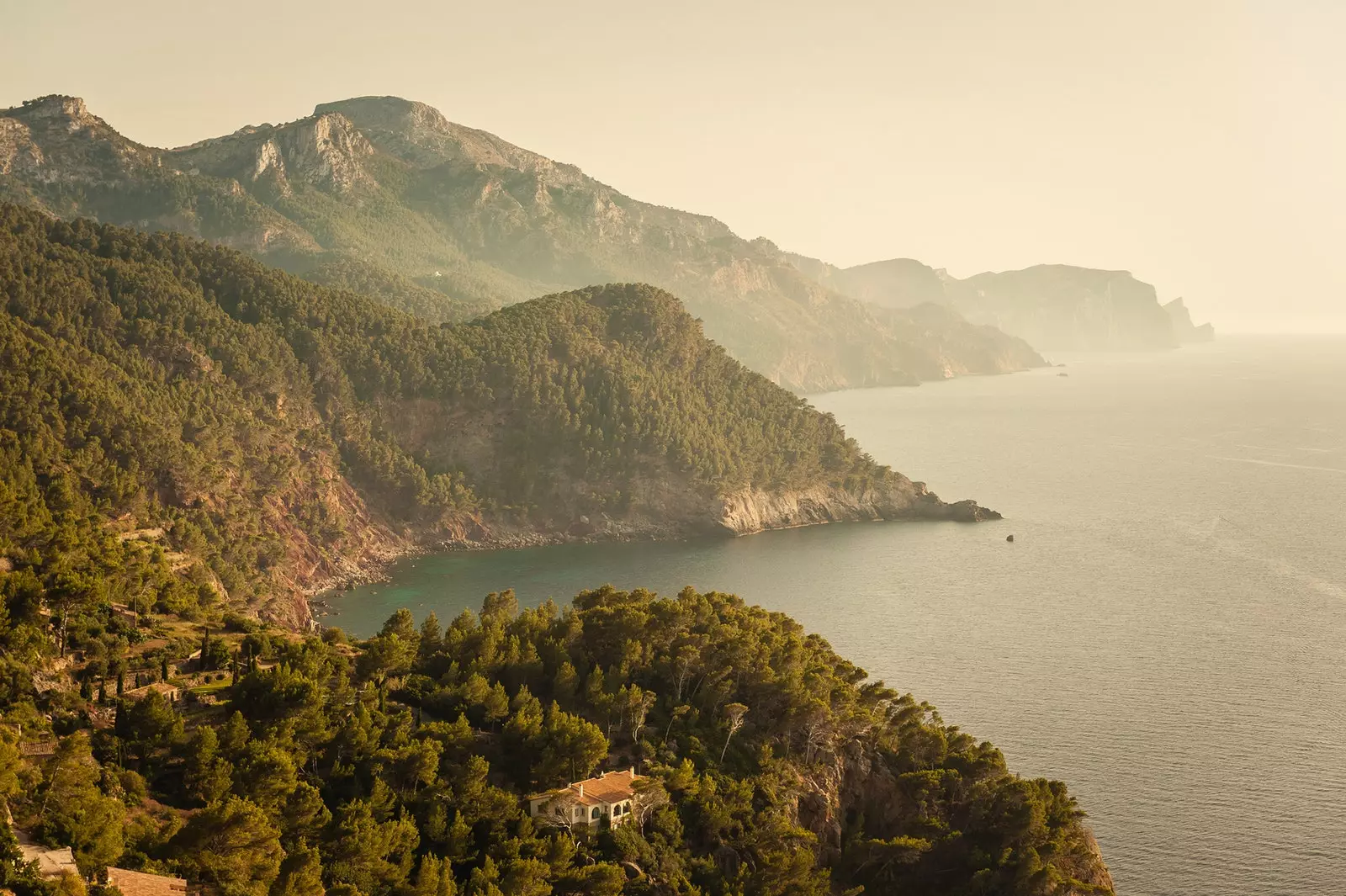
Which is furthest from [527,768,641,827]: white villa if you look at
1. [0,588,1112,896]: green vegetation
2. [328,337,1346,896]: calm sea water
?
[328,337,1346,896]: calm sea water

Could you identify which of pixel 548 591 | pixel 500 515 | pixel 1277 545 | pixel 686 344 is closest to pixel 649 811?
pixel 548 591

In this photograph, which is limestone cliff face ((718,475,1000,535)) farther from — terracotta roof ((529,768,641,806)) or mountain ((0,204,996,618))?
terracotta roof ((529,768,641,806))

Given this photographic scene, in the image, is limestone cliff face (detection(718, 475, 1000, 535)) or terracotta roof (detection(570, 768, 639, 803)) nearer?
terracotta roof (detection(570, 768, 639, 803))

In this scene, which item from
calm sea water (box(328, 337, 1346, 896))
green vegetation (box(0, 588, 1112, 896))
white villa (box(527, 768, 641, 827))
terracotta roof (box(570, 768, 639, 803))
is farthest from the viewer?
calm sea water (box(328, 337, 1346, 896))

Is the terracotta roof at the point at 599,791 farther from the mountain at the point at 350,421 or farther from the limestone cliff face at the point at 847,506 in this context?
the limestone cliff face at the point at 847,506

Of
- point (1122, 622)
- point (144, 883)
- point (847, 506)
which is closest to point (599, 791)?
point (144, 883)

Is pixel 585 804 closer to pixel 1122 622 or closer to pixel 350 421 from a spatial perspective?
pixel 1122 622
